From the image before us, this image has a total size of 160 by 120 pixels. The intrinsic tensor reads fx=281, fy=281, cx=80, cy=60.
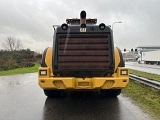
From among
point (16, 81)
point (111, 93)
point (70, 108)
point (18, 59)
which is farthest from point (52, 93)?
point (18, 59)

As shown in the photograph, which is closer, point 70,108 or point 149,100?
point 70,108

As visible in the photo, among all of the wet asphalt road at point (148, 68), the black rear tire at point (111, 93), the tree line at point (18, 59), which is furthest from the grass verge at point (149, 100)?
the tree line at point (18, 59)

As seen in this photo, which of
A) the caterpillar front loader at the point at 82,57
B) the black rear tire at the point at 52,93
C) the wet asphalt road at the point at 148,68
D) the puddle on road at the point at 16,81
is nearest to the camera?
the caterpillar front loader at the point at 82,57

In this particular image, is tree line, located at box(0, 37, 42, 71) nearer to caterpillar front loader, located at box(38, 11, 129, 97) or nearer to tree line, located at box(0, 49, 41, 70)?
tree line, located at box(0, 49, 41, 70)

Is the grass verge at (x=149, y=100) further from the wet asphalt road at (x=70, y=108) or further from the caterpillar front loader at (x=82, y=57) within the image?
the caterpillar front loader at (x=82, y=57)

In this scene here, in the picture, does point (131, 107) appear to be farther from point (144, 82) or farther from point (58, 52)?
point (144, 82)

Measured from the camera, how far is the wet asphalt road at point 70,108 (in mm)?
6773

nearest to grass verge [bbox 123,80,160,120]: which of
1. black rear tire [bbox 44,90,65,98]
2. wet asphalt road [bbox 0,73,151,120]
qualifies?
wet asphalt road [bbox 0,73,151,120]

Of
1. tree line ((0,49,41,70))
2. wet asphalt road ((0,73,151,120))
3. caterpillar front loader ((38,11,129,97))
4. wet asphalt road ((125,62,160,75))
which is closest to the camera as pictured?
wet asphalt road ((0,73,151,120))

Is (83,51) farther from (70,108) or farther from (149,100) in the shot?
(149,100)

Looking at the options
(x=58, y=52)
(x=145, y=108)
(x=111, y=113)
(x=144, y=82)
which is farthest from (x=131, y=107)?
(x=144, y=82)

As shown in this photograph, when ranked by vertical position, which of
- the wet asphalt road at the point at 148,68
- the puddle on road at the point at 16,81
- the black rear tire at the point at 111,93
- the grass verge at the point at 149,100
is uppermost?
the black rear tire at the point at 111,93

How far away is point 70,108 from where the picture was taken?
793cm

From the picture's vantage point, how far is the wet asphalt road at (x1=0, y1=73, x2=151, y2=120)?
6773 mm
